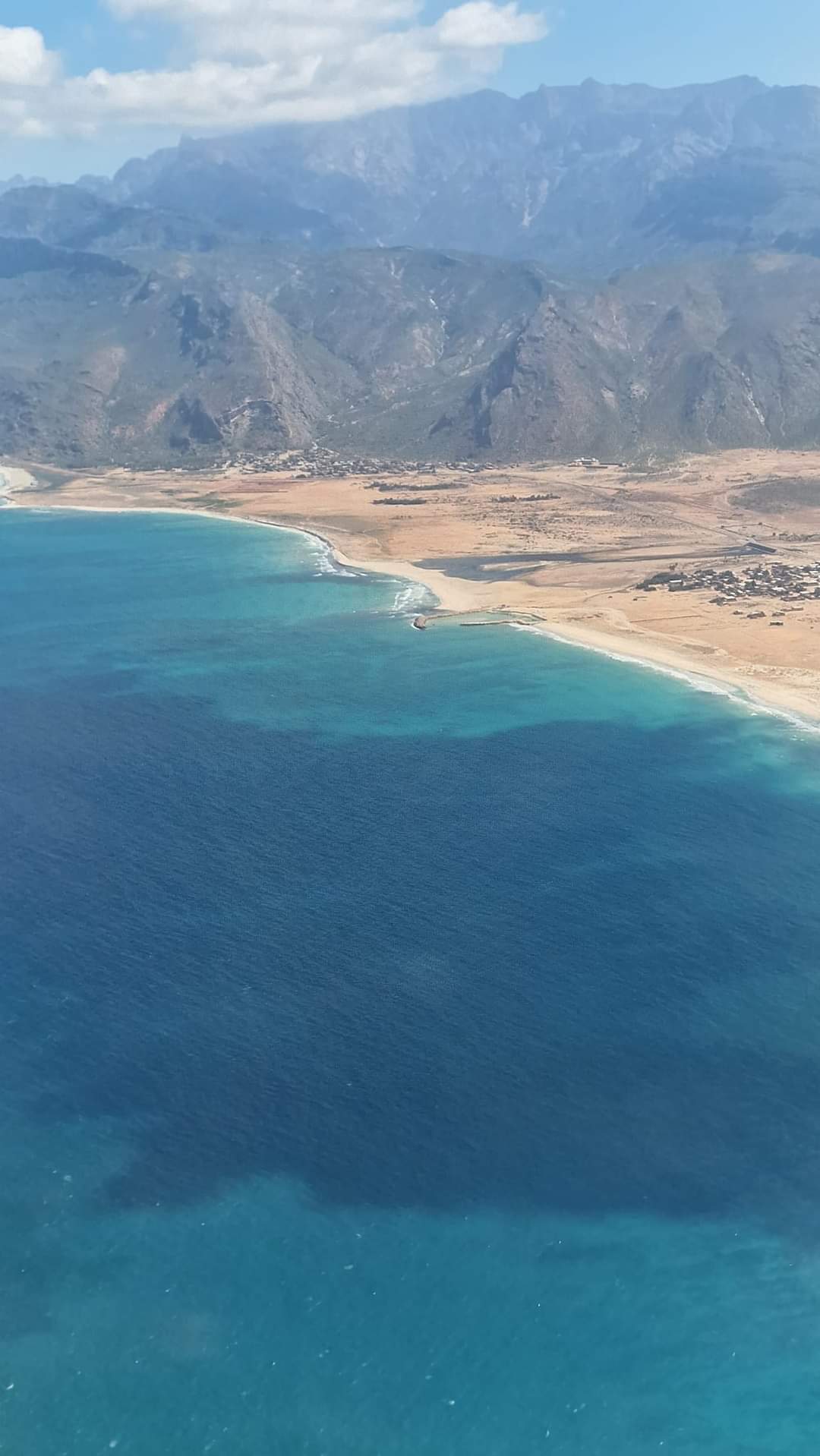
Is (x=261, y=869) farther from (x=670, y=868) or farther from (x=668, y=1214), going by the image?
(x=668, y=1214)

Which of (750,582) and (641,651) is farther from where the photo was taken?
(750,582)

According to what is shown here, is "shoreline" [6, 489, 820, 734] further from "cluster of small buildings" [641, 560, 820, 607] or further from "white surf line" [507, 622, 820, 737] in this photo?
"cluster of small buildings" [641, 560, 820, 607]

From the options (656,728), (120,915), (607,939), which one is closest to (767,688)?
(656,728)

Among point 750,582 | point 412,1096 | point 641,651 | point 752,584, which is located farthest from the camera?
point 750,582

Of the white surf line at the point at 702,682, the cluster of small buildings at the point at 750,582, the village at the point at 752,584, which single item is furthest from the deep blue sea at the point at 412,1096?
the cluster of small buildings at the point at 750,582

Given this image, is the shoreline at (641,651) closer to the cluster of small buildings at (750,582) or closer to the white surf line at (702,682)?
the white surf line at (702,682)

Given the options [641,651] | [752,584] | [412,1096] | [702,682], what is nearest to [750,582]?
[752,584]

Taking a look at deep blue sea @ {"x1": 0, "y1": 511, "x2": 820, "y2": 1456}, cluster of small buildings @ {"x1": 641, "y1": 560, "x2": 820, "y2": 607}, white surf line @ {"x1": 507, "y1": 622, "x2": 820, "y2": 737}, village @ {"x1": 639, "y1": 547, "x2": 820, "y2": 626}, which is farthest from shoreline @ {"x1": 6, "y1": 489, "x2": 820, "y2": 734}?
cluster of small buildings @ {"x1": 641, "y1": 560, "x2": 820, "y2": 607}

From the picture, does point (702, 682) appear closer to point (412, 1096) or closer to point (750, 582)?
point (750, 582)
